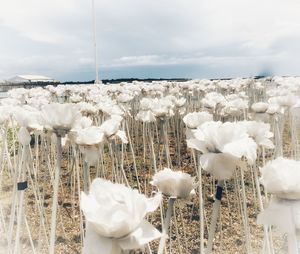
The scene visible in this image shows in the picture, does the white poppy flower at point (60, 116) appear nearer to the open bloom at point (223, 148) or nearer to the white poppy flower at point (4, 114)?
the open bloom at point (223, 148)

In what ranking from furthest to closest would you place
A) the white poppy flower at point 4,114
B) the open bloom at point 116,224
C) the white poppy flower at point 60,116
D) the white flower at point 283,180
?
the white poppy flower at point 4,114 < the white poppy flower at point 60,116 < the white flower at point 283,180 < the open bloom at point 116,224

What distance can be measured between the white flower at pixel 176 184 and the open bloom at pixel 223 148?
0.09 meters

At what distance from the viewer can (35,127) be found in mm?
1886

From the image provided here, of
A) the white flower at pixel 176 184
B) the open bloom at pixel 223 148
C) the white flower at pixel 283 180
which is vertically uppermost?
the open bloom at pixel 223 148

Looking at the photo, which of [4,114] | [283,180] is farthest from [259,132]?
[4,114]

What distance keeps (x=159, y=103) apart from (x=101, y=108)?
433mm

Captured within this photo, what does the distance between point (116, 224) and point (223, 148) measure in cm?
42

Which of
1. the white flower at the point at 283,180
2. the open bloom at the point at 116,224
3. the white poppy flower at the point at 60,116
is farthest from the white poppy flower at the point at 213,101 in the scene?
the open bloom at the point at 116,224

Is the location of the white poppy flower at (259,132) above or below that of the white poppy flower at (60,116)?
below

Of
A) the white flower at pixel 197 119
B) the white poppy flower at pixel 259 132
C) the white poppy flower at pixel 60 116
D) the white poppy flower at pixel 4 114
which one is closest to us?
the white poppy flower at pixel 60 116

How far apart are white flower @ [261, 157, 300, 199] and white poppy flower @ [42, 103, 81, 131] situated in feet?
2.45

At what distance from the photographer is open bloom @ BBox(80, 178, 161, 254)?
0.77 metres

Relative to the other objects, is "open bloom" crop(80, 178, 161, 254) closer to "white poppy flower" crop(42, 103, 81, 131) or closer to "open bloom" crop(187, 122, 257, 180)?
"open bloom" crop(187, 122, 257, 180)

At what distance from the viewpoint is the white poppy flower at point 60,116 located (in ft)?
4.90
